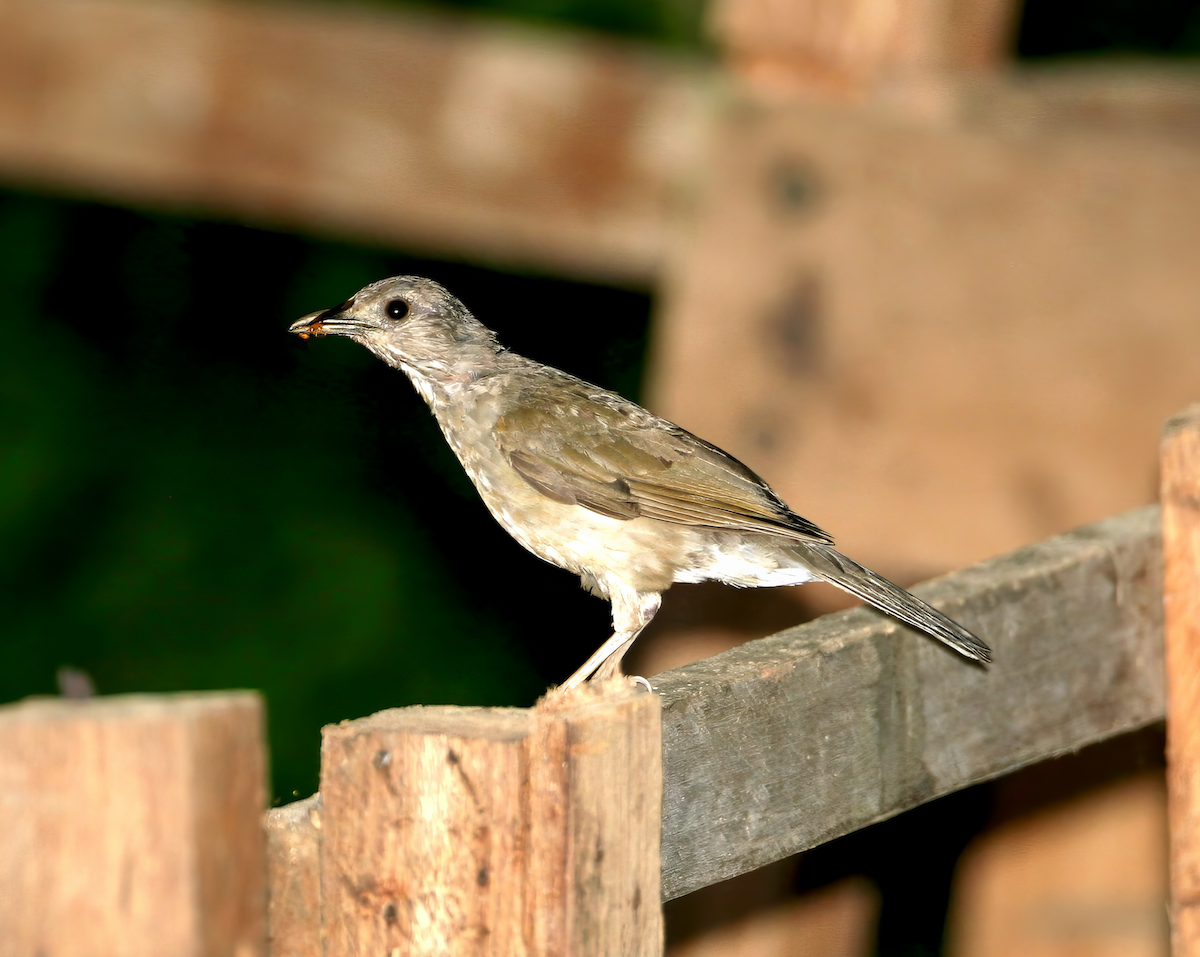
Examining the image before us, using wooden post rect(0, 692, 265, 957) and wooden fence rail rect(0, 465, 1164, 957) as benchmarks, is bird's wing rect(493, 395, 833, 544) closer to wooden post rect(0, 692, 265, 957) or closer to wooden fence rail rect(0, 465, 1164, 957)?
wooden fence rail rect(0, 465, 1164, 957)

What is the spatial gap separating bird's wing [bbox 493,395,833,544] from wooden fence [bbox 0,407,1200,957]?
3.13ft

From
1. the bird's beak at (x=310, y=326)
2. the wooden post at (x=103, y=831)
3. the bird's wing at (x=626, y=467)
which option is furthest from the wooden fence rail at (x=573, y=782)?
the bird's beak at (x=310, y=326)

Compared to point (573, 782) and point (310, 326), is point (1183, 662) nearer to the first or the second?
point (573, 782)

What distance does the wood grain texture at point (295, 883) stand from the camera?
1709mm

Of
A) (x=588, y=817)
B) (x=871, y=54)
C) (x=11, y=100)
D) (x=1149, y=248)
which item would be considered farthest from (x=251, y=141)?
(x=588, y=817)

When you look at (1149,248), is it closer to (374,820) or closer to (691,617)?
(691,617)

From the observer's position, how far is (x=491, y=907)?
5.51ft

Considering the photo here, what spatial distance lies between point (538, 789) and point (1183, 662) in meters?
1.55

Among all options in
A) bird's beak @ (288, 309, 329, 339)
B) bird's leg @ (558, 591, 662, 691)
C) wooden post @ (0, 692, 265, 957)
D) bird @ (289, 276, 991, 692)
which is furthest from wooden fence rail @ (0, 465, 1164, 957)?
bird's beak @ (288, 309, 329, 339)

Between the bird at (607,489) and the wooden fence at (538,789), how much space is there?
→ 878mm

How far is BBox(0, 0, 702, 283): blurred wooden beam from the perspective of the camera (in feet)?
12.7

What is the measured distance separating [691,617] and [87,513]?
3.52 meters

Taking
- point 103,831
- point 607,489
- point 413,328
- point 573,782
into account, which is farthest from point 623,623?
point 103,831

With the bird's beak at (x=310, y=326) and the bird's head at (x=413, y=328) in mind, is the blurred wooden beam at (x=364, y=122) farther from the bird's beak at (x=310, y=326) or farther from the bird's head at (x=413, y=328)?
the bird's beak at (x=310, y=326)
